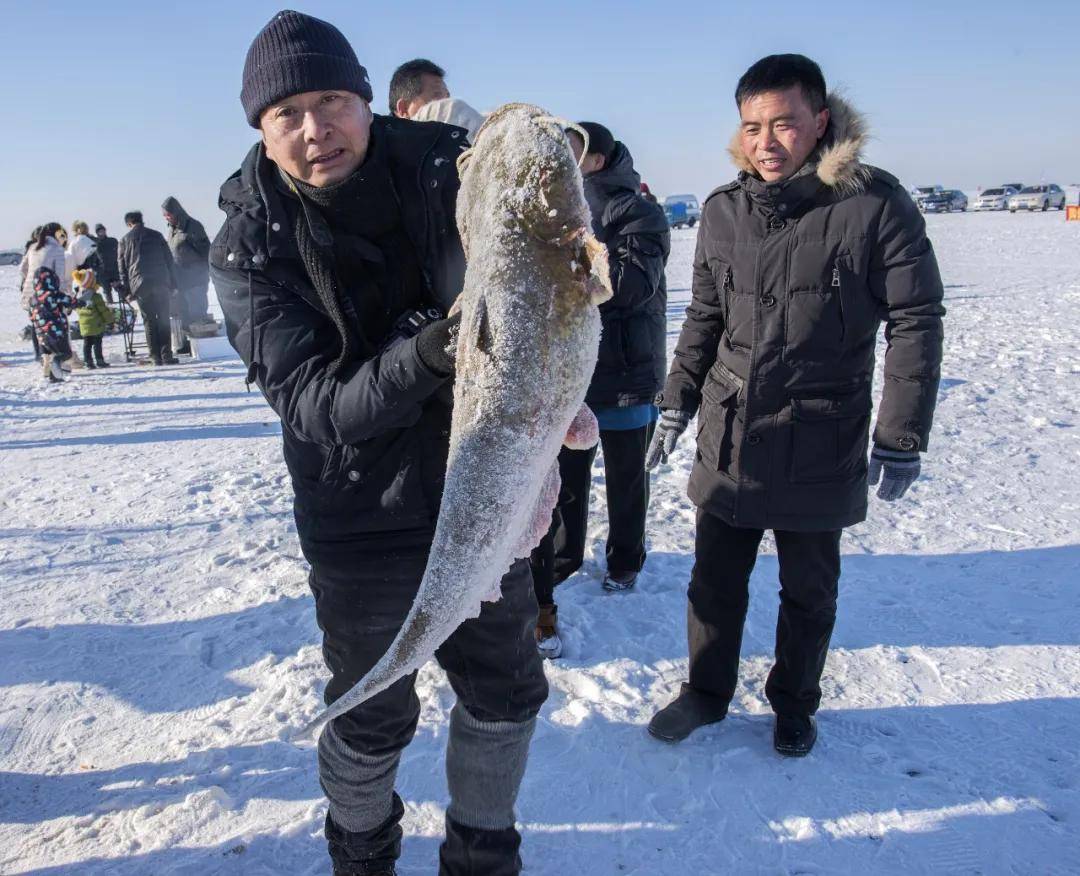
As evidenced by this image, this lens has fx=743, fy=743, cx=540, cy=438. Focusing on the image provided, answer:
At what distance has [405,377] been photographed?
1545 millimetres

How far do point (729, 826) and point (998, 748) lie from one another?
1.15 metres

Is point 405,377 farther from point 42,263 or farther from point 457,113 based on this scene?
point 42,263

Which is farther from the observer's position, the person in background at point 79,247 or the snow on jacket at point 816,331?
the person in background at point 79,247

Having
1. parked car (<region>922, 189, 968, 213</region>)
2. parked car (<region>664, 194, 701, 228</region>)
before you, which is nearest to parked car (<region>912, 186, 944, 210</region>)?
parked car (<region>922, 189, 968, 213</region>)

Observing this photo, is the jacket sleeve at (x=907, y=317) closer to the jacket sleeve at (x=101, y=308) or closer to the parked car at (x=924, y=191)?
the jacket sleeve at (x=101, y=308)

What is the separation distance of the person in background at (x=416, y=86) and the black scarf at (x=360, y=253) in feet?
6.69

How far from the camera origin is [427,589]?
1575 mm

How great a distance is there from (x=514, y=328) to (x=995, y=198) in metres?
56.6

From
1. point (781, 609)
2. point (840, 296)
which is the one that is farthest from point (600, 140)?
point (781, 609)

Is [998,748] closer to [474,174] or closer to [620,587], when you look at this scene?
[620,587]

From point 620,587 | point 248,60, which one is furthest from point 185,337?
point 248,60

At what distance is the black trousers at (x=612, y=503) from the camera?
12.6 ft

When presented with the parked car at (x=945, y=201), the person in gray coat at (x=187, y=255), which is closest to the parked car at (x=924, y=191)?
the parked car at (x=945, y=201)

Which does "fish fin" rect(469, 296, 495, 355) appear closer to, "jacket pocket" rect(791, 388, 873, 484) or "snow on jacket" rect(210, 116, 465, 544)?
"snow on jacket" rect(210, 116, 465, 544)
